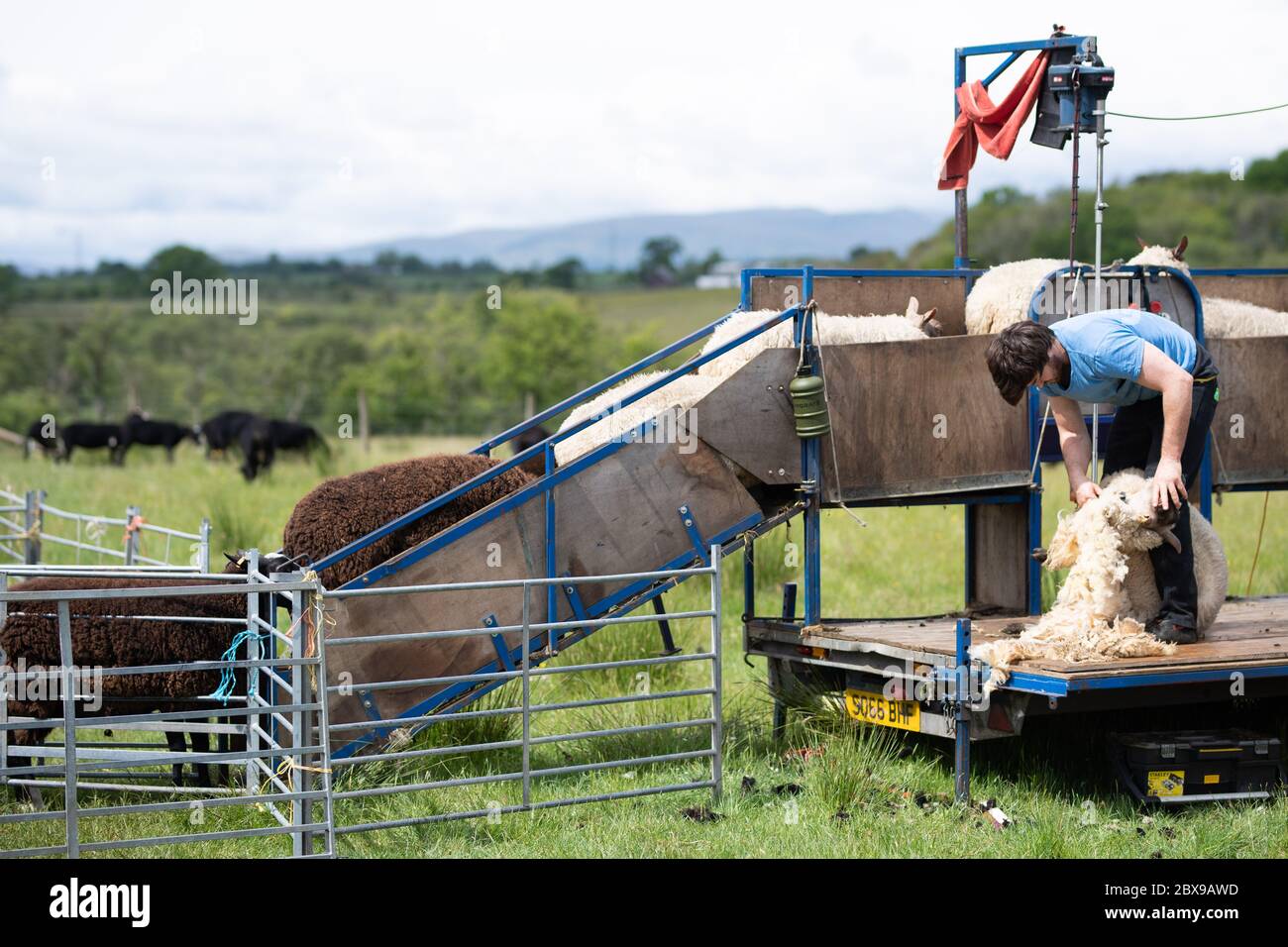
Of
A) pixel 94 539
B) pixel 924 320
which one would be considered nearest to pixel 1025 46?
pixel 924 320

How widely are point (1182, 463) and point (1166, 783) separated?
1579mm

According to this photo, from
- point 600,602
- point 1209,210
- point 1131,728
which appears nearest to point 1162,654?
point 1131,728

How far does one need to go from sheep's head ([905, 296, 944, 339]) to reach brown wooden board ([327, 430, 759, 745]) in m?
1.65

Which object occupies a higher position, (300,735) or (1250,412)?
(1250,412)

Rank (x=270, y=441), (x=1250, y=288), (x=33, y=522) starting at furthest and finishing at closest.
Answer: (x=270, y=441) < (x=33, y=522) < (x=1250, y=288)

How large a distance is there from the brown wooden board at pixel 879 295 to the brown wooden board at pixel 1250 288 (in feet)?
6.38

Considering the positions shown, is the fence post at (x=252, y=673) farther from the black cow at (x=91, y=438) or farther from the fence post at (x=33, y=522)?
the black cow at (x=91, y=438)

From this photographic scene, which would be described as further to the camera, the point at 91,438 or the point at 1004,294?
Result: the point at 91,438

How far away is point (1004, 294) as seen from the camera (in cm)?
871

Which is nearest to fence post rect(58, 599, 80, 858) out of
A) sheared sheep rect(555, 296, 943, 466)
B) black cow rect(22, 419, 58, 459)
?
sheared sheep rect(555, 296, 943, 466)

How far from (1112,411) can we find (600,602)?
3438 mm

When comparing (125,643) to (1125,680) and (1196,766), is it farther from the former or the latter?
(1196,766)

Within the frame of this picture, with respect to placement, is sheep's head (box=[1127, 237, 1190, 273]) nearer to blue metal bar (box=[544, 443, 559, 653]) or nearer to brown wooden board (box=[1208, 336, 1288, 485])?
brown wooden board (box=[1208, 336, 1288, 485])

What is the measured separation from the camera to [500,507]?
7719 millimetres
